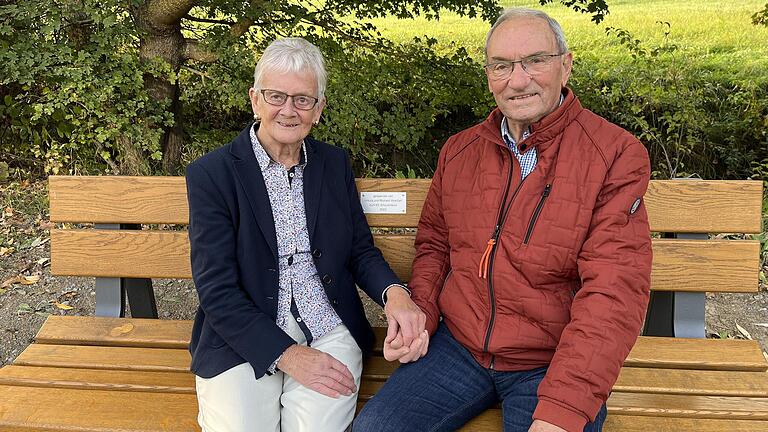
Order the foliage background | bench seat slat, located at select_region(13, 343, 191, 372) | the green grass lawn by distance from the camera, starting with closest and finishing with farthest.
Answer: bench seat slat, located at select_region(13, 343, 191, 372) < the foliage background < the green grass lawn

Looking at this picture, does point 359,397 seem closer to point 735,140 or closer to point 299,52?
point 299,52

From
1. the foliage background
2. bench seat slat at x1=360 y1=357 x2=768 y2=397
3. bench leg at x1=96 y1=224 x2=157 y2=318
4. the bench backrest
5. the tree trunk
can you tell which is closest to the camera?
bench seat slat at x1=360 y1=357 x2=768 y2=397

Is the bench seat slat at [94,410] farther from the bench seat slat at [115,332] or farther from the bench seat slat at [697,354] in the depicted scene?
the bench seat slat at [697,354]

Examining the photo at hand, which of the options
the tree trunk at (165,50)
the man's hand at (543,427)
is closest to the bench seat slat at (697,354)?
the man's hand at (543,427)

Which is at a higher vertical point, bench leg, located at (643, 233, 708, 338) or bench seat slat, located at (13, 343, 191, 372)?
bench leg, located at (643, 233, 708, 338)

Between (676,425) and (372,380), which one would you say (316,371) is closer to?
(372,380)

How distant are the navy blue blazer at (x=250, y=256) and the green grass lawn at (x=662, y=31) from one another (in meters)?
3.38

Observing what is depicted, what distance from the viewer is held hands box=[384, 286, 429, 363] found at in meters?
2.36

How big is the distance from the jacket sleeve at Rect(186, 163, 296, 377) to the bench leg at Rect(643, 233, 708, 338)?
1563 mm

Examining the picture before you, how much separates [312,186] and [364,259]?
1.08 ft

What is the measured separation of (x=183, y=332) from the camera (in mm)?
2967

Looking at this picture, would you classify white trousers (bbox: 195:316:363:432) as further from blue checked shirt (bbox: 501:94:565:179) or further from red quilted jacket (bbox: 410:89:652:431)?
blue checked shirt (bbox: 501:94:565:179)

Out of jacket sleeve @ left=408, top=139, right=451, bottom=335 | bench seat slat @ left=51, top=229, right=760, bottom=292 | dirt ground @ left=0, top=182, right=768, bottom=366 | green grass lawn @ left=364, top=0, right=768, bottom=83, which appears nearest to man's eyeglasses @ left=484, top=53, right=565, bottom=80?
jacket sleeve @ left=408, top=139, right=451, bottom=335

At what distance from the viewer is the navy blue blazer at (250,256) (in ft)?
7.62
